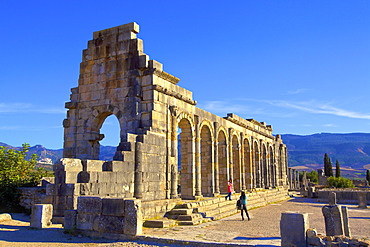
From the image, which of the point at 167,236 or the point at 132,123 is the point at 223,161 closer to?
the point at 132,123

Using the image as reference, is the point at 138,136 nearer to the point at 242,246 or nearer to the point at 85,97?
the point at 85,97

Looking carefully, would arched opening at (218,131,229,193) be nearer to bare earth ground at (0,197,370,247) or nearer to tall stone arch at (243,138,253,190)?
tall stone arch at (243,138,253,190)

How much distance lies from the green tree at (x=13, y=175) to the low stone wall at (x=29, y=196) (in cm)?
31

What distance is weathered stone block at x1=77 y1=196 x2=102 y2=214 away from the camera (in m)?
8.56

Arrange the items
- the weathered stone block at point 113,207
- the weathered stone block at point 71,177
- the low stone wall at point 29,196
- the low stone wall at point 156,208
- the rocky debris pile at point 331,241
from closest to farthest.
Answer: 1. the rocky debris pile at point 331,241
2. the weathered stone block at point 113,207
3. the weathered stone block at point 71,177
4. the low stone wall at point 156,208
5. the low stone wall at point 29,196

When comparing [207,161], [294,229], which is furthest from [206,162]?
[294,229]

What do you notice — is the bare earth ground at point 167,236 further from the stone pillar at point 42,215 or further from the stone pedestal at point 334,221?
the stone pedestal at point 334,221

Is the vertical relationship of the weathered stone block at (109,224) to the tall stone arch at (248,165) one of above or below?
below

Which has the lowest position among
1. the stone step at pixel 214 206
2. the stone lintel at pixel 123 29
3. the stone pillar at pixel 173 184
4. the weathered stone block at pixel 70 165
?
the stone step at pixel 214 206

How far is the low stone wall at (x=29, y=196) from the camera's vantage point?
522 inches

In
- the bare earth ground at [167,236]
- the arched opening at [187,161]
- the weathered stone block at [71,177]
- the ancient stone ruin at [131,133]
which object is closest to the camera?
the bare earth ground at [167,236]

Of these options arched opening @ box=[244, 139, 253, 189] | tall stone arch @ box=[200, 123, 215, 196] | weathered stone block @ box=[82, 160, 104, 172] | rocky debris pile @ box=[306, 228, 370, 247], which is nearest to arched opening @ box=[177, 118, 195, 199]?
tall stone arch @ box=[200, 123, 215, 196]

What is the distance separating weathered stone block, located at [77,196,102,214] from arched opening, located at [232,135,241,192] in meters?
15.2

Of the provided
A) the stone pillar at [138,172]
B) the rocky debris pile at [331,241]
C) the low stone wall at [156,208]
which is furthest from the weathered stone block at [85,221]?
the rocky debris pile at [331,241]
